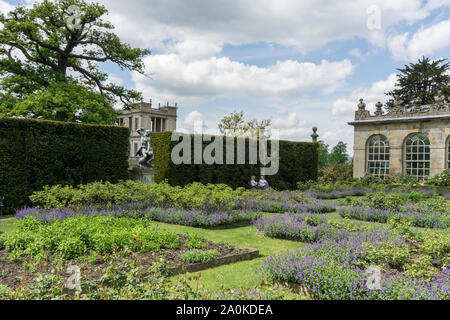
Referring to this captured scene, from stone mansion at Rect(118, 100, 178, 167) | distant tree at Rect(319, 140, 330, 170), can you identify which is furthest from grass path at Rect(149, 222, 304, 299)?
stone mansion at Rect(118, 100, 178, 167)

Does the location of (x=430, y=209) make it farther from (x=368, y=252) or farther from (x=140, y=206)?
(x=140, y=206)

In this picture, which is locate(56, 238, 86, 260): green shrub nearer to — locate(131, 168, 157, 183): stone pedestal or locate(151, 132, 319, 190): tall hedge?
locate(151, 132, 319, 190): tall hedge

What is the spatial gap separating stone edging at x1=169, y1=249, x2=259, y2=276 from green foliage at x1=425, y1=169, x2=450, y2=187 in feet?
57.3

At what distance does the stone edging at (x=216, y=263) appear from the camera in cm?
523

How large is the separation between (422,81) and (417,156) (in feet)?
58.2

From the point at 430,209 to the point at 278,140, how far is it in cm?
1071

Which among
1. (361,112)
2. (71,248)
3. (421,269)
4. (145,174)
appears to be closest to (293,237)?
(421,269)

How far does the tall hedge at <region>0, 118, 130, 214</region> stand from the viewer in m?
11.9

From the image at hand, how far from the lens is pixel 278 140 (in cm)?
2103

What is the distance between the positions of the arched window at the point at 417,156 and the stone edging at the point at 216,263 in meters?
19.9

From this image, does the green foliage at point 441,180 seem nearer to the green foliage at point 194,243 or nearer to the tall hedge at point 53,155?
the tall hedge at point 53,155
